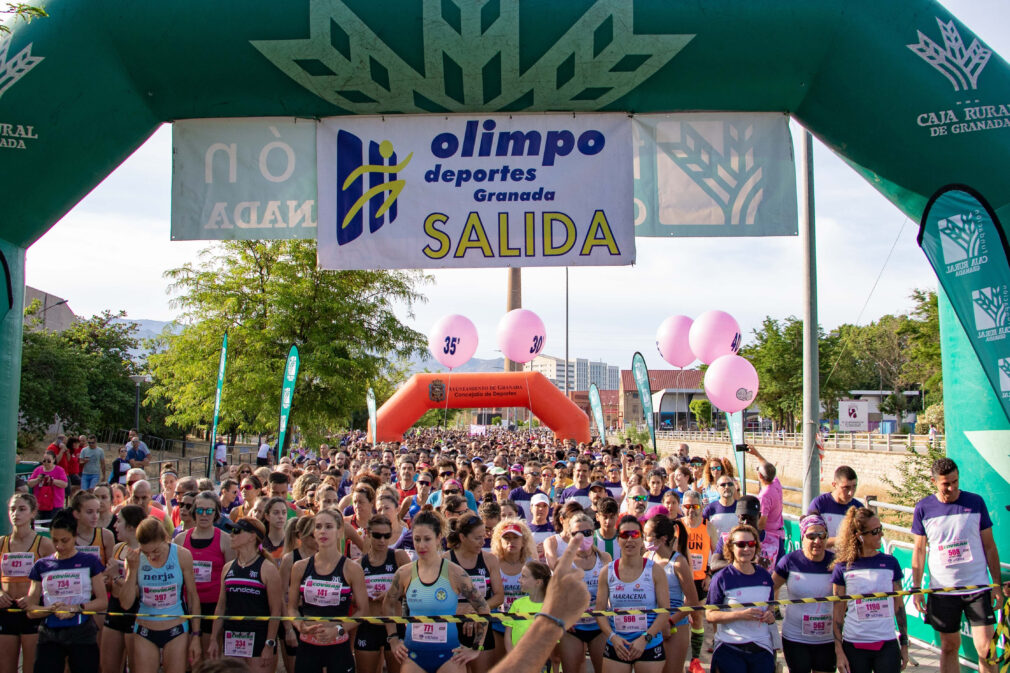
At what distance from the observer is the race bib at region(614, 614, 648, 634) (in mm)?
5496

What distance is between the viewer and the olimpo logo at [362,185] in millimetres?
5934

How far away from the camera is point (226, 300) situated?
911 inches

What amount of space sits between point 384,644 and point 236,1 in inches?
176

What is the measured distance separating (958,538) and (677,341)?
10001 millimetres

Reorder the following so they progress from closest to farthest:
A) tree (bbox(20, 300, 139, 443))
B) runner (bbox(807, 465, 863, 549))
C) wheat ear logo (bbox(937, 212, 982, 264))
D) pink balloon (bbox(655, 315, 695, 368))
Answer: wheat ear logo (bbox(937, 212, 982, 264)) → runner (bbox(807, 465, 863, 549)) → pink balloon (bbox(655, 315, 695, 368)) → tree (bbox(20, 300, 139, 443))

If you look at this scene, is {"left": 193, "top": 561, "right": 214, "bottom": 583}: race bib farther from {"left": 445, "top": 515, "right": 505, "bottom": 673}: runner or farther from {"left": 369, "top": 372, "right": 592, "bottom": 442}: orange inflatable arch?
{"left": 369, "top": 372, "right": 592, "bottom": 442}: orange inflatable arch

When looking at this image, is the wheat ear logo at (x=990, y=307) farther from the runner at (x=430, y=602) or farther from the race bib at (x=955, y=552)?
the runner at (x=430, y=602)

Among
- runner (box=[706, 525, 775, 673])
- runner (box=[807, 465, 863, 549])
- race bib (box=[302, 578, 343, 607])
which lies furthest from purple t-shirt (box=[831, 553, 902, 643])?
race bib (box=[302, 578, 343, 607])

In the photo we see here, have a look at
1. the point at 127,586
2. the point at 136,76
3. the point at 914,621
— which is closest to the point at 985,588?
the point at 914,621

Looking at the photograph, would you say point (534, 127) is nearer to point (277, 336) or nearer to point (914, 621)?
point (914, 621)

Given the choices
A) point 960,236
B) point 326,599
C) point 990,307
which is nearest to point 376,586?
point 326,599

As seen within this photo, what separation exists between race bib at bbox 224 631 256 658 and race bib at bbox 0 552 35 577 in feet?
5.36

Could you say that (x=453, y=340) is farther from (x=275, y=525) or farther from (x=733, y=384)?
(x=275, y=525)

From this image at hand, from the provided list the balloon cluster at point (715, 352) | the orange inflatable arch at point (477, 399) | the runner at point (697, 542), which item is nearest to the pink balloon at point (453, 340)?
the orange inflatable arch at point (477, 399)
